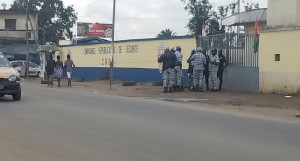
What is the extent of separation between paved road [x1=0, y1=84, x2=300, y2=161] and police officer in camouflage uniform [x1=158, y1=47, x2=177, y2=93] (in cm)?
661

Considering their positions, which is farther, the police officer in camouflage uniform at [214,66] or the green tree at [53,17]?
the green tree at [53,17]

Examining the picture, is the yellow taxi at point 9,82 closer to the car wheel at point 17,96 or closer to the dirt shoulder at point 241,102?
the car wheel at point 17,96

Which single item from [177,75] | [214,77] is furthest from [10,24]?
[214,77]

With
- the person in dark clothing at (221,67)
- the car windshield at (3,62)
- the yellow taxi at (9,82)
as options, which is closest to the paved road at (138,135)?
the yellow taxi at (9,82)

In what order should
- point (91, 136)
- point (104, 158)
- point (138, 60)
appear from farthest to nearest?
point (138, 60) < point (91, 136) < point (104, 158)

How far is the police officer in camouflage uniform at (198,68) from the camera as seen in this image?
20719 mm

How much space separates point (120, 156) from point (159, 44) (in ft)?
67.3

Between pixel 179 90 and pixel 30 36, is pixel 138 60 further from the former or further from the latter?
pixel 30 36

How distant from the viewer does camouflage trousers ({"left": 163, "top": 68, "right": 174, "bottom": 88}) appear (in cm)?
2082

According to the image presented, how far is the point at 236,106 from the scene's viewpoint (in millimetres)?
16250

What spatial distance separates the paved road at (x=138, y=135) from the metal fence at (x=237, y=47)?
7.23 metres

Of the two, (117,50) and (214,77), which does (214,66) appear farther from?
(117,50)

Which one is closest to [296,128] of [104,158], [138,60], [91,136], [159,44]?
[91,136]

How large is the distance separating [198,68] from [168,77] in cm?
128
